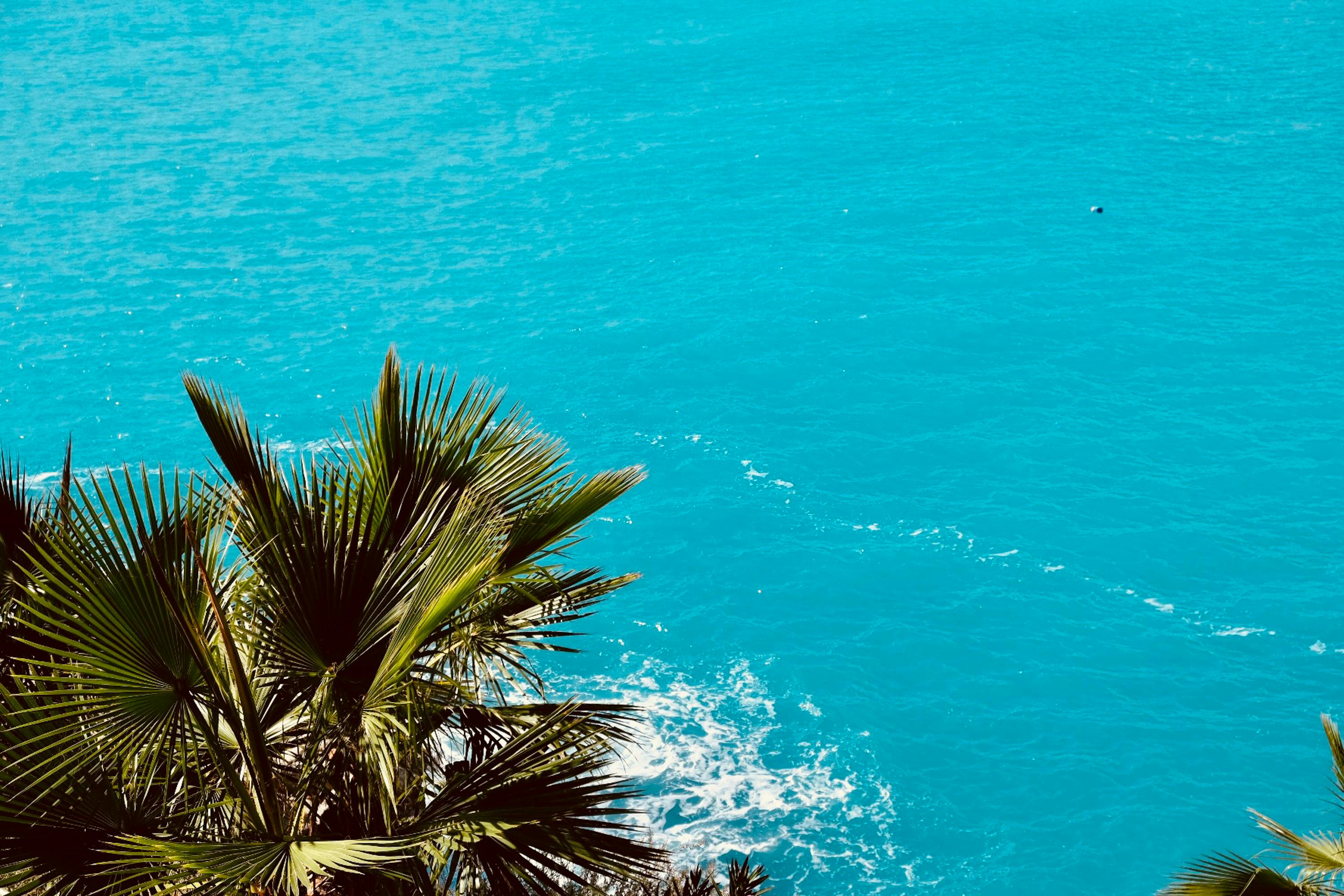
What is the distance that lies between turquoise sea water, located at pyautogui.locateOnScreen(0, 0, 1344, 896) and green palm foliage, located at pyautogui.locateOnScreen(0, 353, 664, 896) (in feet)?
35.7

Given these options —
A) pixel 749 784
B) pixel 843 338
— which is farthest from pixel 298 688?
pixel 843 338

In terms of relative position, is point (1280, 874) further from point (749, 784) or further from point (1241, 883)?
point (749, 784)

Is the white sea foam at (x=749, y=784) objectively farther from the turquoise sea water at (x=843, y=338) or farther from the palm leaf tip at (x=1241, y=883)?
the palm leaf tip at (x=1241, y=883)

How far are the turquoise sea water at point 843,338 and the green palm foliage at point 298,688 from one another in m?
10.9

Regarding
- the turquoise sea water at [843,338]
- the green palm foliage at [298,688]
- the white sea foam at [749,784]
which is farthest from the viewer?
the turquoise sea water at [843,338]

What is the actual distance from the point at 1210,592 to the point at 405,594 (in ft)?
56.3

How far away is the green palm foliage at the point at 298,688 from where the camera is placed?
3.86 m

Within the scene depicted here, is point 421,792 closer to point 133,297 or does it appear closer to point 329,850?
point 329,850

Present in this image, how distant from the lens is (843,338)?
26906 millimetres

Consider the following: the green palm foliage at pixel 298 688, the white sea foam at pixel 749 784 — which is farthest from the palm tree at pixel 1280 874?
the white sea foam at pixel 749 784

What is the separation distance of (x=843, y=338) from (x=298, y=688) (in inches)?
912

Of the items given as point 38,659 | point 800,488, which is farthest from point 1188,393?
point 38,659

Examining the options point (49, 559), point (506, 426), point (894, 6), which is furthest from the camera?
point (894, 6)

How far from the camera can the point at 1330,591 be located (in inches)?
742
